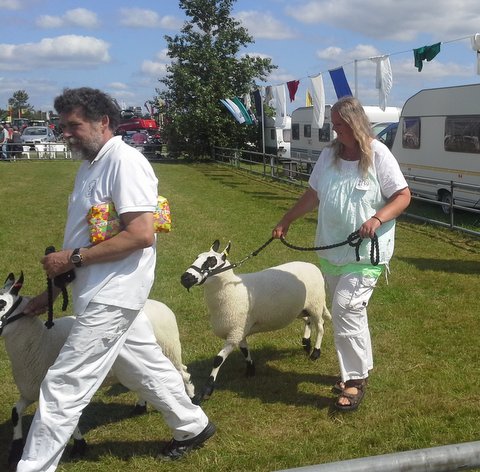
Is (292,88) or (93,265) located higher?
(292,88)

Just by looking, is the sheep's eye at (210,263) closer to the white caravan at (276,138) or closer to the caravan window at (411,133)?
the caravan window at (411,133)

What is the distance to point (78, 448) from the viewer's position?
13.1 feet

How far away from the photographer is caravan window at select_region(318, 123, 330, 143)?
78.3 ft

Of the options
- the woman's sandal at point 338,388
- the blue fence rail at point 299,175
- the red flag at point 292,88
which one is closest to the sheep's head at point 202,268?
the woman's sandal at point 338,388

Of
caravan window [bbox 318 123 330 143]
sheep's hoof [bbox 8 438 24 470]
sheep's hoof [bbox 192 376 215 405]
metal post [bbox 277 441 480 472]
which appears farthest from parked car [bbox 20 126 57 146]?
metal post [bbox 277 441 480 472]

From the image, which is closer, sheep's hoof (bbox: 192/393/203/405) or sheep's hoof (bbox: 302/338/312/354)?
sheep's hoof (bbox: 192/393/203/405)

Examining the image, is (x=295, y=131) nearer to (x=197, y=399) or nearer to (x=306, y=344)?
(x=306, y=344)

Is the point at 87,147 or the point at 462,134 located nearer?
the point at 87,147

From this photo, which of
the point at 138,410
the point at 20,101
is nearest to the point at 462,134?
the point at 138,410

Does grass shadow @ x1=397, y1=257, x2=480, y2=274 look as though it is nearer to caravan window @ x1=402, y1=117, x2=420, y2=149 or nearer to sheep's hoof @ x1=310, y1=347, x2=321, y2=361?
sheep's hoof @ x1=310, y1=347, x2=321, y2=361

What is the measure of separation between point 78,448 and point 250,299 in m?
1.81

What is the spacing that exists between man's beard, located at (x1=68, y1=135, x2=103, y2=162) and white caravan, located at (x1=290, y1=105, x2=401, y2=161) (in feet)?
66.9

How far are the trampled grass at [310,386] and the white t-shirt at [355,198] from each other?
1.14m

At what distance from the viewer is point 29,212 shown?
49.9 ft
